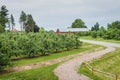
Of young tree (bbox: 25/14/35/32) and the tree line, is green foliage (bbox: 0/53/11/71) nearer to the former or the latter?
the tree line

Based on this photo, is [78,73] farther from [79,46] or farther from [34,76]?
[79,46]

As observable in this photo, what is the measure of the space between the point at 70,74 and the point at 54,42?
22.7m

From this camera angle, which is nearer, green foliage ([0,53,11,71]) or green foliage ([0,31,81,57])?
green foliage ([0,53,11,71])

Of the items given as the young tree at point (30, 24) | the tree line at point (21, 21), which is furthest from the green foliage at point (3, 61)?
the young tree at point (30, 24)

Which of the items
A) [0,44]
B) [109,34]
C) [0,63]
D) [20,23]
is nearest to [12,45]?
[0,44]

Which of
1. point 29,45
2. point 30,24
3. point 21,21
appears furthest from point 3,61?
point 21,21

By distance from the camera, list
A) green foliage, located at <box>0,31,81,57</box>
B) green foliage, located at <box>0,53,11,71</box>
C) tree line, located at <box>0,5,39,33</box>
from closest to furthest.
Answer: green foliage, located at <box>0,53,11,71</box>
green foliage, located at <box>0,31,81,57</box>
tree line, located at <box>0,5,39,33</box>

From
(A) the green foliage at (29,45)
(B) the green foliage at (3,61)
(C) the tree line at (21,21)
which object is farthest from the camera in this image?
(C) the tree line at (21,21)

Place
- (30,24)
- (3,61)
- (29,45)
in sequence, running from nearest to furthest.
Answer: (3,61) < (29,45) < (30,24)

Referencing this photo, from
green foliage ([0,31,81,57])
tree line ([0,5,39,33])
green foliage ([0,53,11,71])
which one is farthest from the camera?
tree line ([0,5,39,33])

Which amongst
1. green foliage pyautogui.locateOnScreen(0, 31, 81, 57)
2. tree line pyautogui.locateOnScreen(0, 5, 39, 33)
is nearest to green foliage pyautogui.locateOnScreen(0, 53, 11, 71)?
green foliage pyautogui.locateOnScreen(0, 31, 81, 57)

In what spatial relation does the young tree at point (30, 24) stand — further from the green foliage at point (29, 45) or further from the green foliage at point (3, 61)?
the green foliage at point (3, 61)

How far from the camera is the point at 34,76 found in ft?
81.7

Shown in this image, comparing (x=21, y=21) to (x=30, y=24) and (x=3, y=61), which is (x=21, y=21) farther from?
(x=3, y=61)
